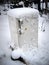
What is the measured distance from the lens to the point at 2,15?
2.23 metres

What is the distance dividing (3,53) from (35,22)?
44 cm

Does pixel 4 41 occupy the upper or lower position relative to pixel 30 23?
lower

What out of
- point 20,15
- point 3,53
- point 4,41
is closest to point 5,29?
point 4,41

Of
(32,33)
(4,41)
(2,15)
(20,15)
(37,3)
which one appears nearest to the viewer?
(20,15)

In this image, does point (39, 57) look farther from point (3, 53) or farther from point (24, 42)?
point (3, 53)

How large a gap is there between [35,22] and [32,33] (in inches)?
4.4

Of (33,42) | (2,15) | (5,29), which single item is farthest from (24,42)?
(2,15)

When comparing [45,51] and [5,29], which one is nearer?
[45,51]

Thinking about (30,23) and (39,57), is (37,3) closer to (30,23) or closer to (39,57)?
(30,23)

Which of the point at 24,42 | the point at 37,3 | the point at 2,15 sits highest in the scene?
the point at 37,3

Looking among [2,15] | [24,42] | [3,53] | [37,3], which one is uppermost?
[37,3]

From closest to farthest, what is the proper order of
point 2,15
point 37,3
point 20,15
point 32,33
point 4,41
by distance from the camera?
point 20,15 → point 32,33 → point 4,41 → point 37,3 → point 2,15

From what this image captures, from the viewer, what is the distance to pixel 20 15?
1077mm

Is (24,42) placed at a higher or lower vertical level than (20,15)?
lower
